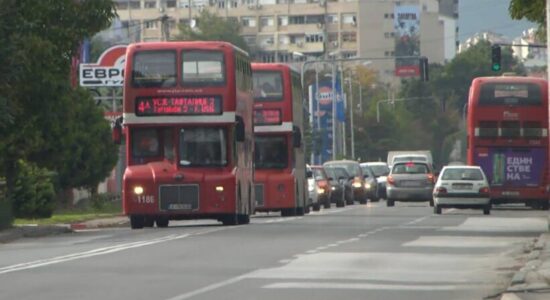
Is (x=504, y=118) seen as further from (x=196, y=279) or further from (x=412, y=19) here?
(x=412, y=19)

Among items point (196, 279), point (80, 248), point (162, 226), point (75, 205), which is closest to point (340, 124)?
point (75, 205)

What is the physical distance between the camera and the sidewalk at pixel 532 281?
18562mm

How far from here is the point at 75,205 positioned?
6041 centimetres

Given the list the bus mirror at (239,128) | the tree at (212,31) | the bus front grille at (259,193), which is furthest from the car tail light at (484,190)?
the tree at (212,31)

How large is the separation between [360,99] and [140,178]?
117931mm

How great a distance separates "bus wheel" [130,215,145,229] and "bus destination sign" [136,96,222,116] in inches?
105

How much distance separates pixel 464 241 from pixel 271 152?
17234 millimetres

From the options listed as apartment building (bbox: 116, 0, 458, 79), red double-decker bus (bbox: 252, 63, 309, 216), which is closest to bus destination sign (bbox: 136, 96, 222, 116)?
red double-decker bus (bbox: 252, 63, 309, 216)

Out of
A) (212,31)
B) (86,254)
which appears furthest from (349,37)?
(86,254)

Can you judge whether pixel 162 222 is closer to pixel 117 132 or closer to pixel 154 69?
pixel 117 132

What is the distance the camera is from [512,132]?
2217 inches

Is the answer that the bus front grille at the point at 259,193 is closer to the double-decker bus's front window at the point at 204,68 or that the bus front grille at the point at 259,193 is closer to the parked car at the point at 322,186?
the double-decker bus's front window at the point at 204,68

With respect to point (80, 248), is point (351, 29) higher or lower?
higher

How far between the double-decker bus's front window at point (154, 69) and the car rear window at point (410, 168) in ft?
77.0
